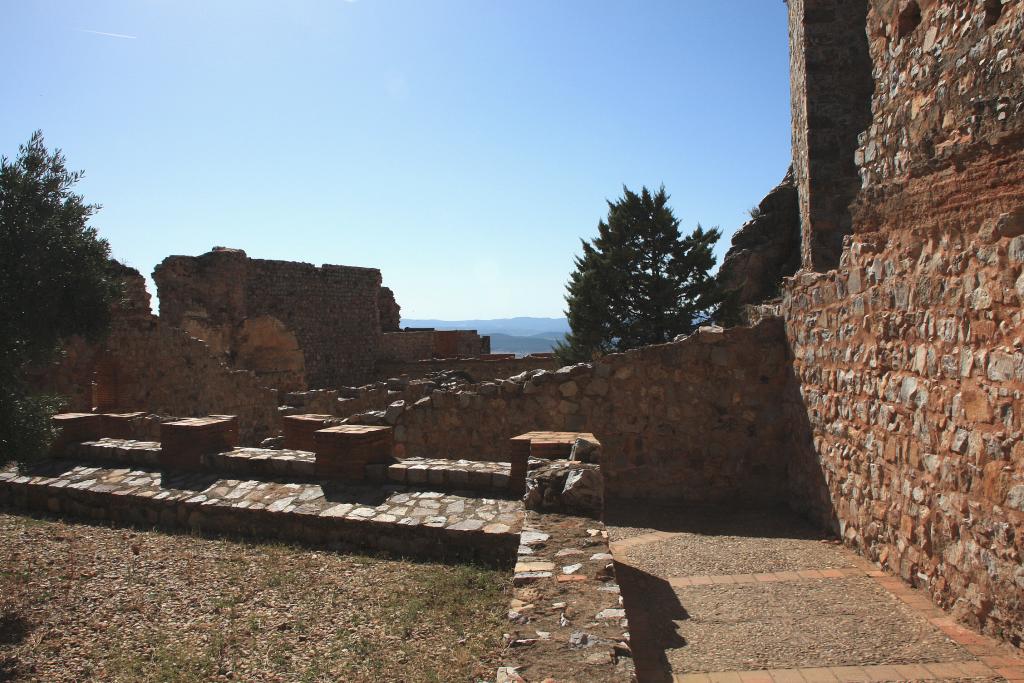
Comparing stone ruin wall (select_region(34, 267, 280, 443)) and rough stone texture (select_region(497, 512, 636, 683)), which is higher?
stone ruin wall (select_region(34, 267, 280, 443))

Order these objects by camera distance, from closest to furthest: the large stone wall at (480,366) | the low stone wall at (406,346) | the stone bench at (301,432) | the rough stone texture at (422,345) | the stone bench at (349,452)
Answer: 1. the stone bench at (349,452)
2. the stone bench at (301,432)
3. the large stone wall at (480,366)
4. the low stone wall at (406,346)
5. the rough stone texture at (422,345)

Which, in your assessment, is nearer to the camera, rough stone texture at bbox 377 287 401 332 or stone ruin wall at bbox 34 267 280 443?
stone ruin wall at bbox 34 267 280 443

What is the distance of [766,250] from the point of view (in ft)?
60.9

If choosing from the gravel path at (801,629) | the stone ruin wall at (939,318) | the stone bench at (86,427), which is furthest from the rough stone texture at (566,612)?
the stone bench at (86,427)

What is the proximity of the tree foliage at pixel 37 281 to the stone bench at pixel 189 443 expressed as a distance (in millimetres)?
1270

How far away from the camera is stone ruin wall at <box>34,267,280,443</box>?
1569 centimetres

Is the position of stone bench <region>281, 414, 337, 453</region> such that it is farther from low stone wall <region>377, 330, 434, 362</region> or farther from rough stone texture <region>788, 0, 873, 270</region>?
low stone wall <region>377, 330, 434, 362</region>

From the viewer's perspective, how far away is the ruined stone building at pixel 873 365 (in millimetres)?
4496

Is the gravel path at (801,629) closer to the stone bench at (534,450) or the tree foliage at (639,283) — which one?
the stone bench at (534,450)

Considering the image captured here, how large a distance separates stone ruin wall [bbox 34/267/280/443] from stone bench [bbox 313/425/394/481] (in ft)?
32.0

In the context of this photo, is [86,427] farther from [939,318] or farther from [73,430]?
[939,318]

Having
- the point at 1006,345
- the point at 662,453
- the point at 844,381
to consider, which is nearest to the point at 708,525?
the point at 662,453

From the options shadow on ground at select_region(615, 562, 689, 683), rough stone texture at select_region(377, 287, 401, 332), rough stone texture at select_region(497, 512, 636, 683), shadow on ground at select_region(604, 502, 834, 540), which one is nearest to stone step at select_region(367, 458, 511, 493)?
shadow on ground at select_region(615, 562, 689, 683)

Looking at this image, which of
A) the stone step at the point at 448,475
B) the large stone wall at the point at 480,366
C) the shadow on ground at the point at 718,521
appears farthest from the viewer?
the large stone wall at the point at 480,366
